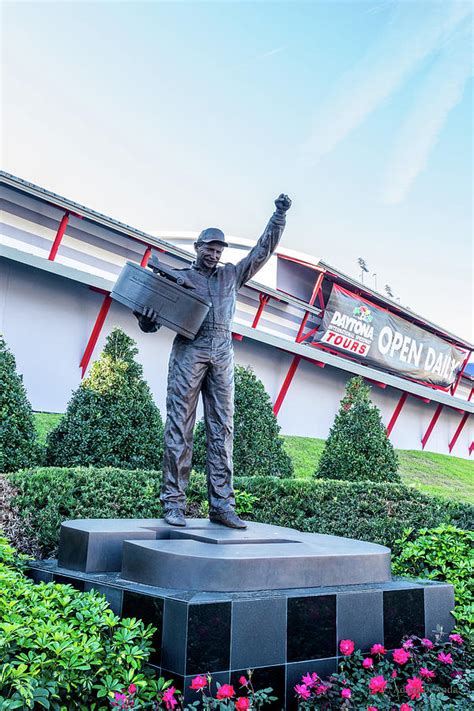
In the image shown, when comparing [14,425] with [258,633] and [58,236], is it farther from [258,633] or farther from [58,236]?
[58,236]

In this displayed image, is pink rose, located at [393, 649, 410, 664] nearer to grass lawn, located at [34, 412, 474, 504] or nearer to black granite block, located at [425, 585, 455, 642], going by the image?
black granite block, located at [425, 585, 455, 642]

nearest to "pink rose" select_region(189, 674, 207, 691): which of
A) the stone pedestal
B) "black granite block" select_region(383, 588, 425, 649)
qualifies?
the stone pedestal

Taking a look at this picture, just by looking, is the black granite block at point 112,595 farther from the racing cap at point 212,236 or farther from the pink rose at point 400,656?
the racing cap at point 212,236

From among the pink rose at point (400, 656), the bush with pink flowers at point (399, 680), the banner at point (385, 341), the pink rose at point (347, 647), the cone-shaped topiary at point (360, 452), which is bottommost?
the bush with pink flowers at point (399, 680)

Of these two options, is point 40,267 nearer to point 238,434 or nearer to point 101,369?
point 101,369

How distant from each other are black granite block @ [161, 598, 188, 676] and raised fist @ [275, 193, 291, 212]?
3141 millimetres

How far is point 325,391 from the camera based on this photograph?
18.0m

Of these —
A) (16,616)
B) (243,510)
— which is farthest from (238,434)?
(16,616)

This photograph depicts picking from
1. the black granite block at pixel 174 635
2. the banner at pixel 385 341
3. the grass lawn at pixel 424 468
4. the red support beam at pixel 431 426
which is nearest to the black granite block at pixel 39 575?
the black granite block at pixel 174 635

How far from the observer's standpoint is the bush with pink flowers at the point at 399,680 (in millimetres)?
3375

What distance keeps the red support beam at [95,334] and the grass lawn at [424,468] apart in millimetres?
4824

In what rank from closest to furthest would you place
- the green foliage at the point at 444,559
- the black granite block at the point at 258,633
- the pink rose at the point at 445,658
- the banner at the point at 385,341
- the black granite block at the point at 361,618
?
the black granite block at the point at 258,633, the pink rose at the point at 445,658, the black granite block at the point at 361,618, the green foliage at the point at 444,559, the banner at the point at 385,341

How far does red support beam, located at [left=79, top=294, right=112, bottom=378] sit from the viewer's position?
42.1 ft

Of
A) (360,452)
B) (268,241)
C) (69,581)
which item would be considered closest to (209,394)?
(268,241)
